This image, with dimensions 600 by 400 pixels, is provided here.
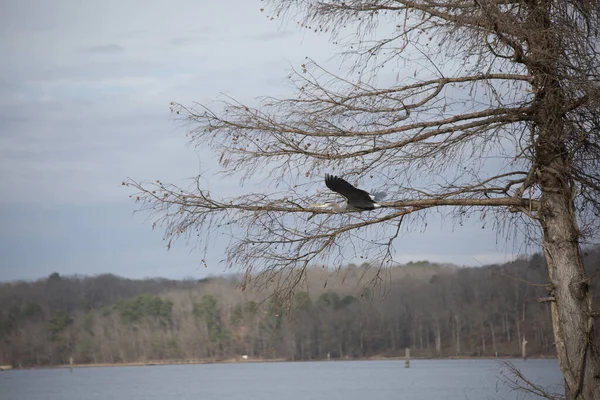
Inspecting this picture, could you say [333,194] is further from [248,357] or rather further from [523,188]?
[248,357]

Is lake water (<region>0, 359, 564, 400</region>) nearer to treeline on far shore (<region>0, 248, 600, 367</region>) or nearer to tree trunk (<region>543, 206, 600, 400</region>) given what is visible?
treeline on far shore (<region>0, 248, 600, 367</region>)

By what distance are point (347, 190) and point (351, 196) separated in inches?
4.3

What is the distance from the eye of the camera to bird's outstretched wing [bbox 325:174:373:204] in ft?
20.8

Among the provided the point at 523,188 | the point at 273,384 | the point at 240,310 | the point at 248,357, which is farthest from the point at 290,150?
the point at 248,357

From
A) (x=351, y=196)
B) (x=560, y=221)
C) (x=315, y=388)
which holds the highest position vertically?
(x=351, y=196)

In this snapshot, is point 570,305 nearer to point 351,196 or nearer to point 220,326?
point 351,196

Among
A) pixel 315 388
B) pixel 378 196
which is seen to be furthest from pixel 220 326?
pixel 378 196

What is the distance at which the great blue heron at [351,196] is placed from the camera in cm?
636

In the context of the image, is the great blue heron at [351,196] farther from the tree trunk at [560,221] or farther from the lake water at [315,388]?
the lake water at [315,388]

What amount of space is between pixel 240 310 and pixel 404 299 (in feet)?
56.3

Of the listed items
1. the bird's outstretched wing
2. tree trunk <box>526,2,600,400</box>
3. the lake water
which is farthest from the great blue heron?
the lake water

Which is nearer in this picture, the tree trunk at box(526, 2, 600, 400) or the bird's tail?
the tree trunk at box(526, 2, 600, 400)

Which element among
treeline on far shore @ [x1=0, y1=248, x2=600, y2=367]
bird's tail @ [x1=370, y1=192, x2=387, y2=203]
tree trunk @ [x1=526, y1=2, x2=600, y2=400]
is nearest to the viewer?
tree trunk @ [x1=526, y1=2, x2=600, y2=400]

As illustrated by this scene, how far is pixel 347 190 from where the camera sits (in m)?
6.44
